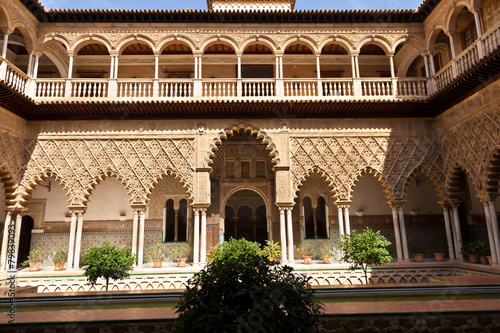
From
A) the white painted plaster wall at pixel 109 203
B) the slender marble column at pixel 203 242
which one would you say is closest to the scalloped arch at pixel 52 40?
the white painted plaster wall at pixel 109 203

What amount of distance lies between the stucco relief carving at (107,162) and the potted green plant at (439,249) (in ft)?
26.1

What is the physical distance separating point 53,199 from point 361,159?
11.0 metres

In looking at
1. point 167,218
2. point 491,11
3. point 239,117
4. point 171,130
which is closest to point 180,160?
point 171,130

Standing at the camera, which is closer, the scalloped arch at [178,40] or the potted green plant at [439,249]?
the potted green plant at [439,249]

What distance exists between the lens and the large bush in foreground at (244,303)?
2594 mm

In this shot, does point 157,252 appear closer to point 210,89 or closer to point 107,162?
point 107,162

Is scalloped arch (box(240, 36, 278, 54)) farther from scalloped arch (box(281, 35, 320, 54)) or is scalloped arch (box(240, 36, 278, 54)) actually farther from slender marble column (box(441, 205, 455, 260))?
slender marble column (box(441, 205, 455, 260))

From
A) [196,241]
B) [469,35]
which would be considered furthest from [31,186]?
[469,35]

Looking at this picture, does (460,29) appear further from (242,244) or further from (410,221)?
(242,244)

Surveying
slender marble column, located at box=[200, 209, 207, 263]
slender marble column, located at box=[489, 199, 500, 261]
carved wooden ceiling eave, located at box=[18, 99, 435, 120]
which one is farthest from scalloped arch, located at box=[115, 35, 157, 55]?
slender marble column, located at box=[489, 199, 500, 261]

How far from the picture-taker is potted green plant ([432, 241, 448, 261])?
10352 millimetres

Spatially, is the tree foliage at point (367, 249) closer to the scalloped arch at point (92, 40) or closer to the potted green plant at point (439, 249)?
the potted green plant at point (439, 249)

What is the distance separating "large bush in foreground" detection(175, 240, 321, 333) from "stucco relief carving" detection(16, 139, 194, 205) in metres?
7.62

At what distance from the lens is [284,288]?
9.45 feet
